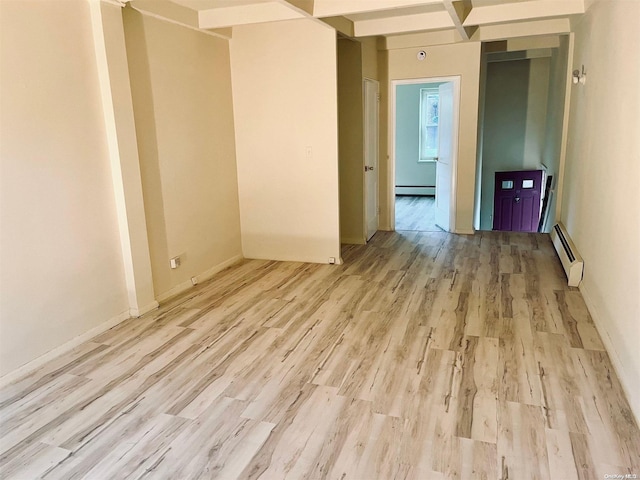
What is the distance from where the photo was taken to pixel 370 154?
603 centimetres

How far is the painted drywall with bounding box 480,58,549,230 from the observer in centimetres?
796

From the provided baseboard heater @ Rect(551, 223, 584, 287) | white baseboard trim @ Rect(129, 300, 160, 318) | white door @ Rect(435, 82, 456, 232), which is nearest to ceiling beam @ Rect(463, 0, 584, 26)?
white door @ Rect(435, 82, 456, 232)

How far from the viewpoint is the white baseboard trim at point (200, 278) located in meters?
4.12

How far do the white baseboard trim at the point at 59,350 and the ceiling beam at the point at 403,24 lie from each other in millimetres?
3591

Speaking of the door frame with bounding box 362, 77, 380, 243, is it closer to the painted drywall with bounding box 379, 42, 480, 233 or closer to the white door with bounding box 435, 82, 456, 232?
the painted drywall with bounding box 379, 42, 480, 233

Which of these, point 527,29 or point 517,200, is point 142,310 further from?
point 517,200

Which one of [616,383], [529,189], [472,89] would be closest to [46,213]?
[616,383]

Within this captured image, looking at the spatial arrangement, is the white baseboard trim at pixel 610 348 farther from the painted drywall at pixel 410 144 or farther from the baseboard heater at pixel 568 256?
the painted drywall at pixel 410 144

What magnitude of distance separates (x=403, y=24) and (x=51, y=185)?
3470 mm

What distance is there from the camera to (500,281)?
14.4ft

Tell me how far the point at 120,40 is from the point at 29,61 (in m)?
0.73

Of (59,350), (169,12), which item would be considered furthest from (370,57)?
(59,350)

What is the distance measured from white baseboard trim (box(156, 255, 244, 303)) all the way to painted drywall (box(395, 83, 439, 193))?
5483 mm

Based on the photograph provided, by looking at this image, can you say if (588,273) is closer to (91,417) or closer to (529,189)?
(91,417)
